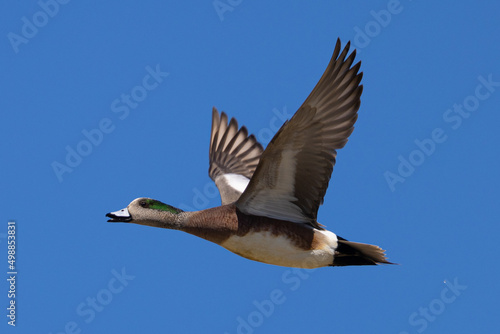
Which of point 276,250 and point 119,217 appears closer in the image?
point 276,250

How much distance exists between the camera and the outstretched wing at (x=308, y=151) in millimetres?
8055

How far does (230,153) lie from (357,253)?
3.41 m

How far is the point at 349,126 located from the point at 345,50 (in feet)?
2.53

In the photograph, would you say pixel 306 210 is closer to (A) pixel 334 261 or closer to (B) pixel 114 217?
(A) pixel 334 261

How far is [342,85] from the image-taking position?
26.5 feet

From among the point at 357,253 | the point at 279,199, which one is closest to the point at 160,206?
the point at 279,199

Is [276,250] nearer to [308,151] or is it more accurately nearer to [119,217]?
[308,151]

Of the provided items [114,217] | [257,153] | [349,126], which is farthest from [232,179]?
[349,126]

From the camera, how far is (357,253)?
8648mm

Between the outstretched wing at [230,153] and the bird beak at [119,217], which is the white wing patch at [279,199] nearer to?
the bird beak at [119,217]

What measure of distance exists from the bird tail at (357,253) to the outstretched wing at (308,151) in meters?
0.42

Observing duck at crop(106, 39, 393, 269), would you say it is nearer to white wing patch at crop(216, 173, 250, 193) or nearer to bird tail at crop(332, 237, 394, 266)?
bird tail at crop(332, 237, 394, 266)

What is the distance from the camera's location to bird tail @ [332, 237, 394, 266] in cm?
859

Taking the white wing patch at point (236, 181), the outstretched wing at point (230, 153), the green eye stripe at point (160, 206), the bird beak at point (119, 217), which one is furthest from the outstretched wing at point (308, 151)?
the outstretched wing at point (230, 153)
